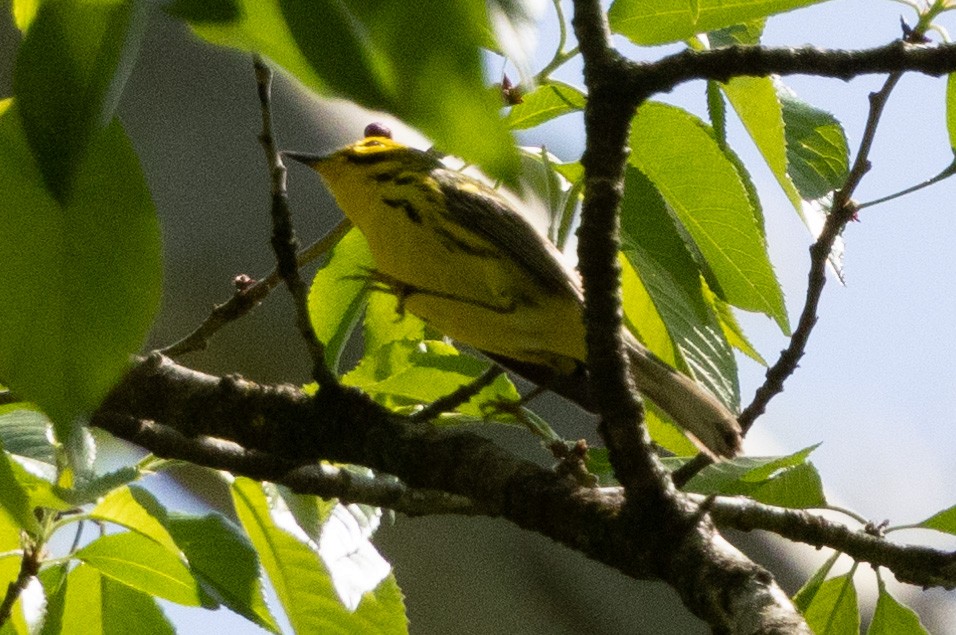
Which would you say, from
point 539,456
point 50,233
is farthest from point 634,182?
point 539,456

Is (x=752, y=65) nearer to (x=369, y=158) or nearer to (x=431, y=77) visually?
(x=431, y=77)

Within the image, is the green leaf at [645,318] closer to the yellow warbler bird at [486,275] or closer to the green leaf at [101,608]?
the yellow warbler bird at [486,275]

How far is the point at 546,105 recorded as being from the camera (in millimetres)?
1430

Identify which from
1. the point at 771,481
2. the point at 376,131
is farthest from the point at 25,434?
the point at 771,481

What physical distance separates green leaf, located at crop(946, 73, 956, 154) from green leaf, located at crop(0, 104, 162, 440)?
3.51 ft

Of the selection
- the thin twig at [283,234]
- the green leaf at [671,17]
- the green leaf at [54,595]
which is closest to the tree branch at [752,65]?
the green leaf at [671,17]

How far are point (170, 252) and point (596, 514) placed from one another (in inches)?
85.5

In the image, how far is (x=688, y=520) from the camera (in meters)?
0.98

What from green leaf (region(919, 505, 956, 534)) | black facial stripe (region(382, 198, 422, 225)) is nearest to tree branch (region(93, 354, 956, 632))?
green leaf (region(919, 505, 956, 534))

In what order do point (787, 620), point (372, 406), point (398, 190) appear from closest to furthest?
point (787, 620)
point (372, 406)
point (398, 190)

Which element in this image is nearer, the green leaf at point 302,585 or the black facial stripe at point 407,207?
the green leaf at point 302,585

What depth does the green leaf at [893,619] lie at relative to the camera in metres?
1.40

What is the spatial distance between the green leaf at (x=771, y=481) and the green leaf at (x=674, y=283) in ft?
0.54

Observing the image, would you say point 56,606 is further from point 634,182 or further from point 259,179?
point 259,179
